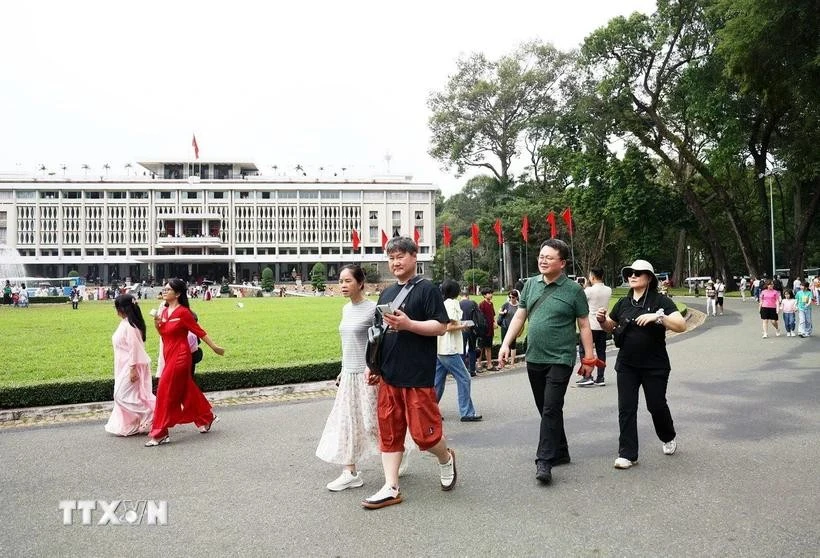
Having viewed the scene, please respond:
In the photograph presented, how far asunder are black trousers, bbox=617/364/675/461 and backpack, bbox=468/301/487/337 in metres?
4.61

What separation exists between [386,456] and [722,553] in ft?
6.93

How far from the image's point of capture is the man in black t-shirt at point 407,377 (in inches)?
169

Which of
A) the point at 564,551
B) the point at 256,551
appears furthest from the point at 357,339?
the point at 564,551

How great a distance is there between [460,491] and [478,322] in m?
5.63

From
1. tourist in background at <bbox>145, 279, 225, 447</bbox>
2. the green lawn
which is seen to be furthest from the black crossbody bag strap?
the green lawn

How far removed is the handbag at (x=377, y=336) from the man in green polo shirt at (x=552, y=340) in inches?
45.6

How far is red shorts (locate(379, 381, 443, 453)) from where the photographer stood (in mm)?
4305

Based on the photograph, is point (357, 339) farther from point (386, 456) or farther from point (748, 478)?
point (748, 478)

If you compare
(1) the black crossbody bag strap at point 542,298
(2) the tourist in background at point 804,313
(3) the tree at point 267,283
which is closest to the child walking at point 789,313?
(2) the tourist in background at point 804,313

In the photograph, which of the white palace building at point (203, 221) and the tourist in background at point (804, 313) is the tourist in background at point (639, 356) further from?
the white palace building at point (203, 221)

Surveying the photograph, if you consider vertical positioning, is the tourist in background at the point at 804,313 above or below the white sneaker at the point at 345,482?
above

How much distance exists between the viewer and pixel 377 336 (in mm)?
4277

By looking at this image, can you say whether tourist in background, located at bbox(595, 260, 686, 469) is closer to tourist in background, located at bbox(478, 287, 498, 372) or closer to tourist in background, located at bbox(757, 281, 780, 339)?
tourist in background, located at bbox(478, 287, 498, 372)

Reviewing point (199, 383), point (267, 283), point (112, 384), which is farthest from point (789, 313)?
point (267, 283)
